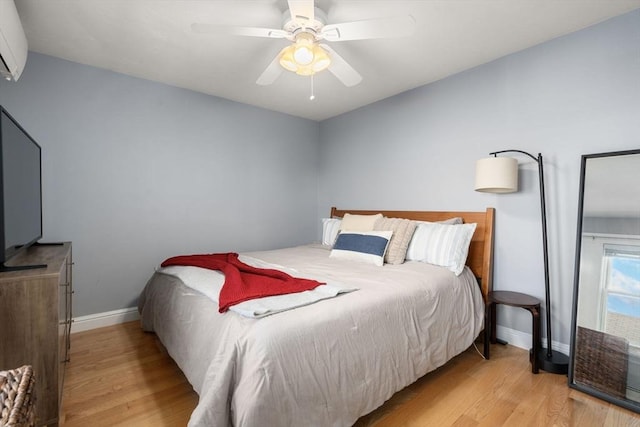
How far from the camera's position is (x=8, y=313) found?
126 centimetres

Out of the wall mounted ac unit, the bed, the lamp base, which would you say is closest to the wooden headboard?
the bed

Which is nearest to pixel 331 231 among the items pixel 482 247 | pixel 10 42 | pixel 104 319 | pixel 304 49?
pixel 482 247

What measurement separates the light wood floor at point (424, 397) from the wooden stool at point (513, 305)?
0.37ft

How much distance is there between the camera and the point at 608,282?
73.2 inches

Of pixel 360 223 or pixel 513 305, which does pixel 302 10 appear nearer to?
pixel 360 223

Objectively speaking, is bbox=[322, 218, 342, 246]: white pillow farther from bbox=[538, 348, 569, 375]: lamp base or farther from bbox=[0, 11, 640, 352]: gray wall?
bbox=[538, 348, 569, 375]: lamp base

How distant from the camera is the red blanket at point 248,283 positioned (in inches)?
59.4

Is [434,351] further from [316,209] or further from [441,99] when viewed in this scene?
[316,209]

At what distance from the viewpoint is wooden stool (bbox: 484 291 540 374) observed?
6.77 feet

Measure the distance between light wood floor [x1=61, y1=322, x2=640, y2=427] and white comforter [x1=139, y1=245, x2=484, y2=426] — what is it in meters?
0.17

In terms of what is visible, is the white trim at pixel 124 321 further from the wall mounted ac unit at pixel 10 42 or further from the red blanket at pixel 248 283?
the wall mounted ac unit at pixel 10 42

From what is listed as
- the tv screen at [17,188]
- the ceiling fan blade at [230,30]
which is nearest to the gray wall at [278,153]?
the tv screen at [17,188]

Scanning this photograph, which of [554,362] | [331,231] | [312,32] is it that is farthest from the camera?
[331,231]

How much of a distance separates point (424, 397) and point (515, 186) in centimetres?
166
